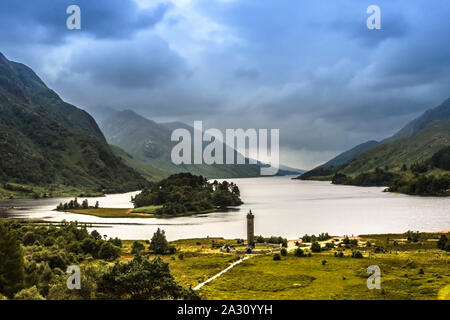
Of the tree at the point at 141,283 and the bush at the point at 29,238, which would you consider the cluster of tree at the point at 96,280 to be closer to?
the tree at the point at 141,283

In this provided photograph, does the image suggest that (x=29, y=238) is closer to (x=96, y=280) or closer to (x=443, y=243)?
(x=96, y=280)

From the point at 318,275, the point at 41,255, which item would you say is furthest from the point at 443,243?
the point at 41,255

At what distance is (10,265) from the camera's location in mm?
50875

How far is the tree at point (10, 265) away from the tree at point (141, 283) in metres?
9.66

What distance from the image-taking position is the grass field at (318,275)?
186 feet

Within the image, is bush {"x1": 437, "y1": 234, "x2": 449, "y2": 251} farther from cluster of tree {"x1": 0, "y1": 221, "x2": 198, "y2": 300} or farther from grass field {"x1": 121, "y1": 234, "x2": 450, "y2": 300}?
cluster of tree {"x1": 0, "y1": 221, "x2": 198, "y2": 300}

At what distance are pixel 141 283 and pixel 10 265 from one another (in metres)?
15.9

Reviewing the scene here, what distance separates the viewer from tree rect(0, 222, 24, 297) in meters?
49.2

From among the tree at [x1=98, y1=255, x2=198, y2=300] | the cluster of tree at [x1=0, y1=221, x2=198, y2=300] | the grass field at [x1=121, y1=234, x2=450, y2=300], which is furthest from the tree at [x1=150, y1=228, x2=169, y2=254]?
the tree at [x1=98, y1=255, x2=198, y2=300]

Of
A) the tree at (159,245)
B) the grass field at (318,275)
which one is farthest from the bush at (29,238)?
the tree at (159,245)

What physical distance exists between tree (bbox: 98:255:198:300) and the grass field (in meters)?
5.24

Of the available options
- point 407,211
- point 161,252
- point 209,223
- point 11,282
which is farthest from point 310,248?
point 407,211

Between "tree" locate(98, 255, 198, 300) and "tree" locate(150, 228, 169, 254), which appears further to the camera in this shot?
"tree" locate(150, 228, 169, 254)

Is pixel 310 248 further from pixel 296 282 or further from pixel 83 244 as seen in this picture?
pixel 83 244
